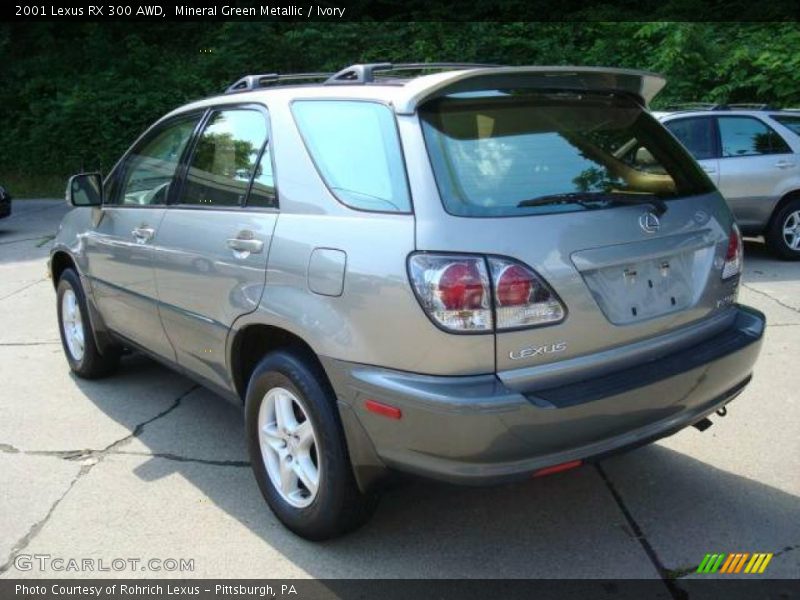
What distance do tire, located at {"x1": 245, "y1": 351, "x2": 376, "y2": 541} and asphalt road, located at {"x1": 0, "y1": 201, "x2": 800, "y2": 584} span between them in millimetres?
150

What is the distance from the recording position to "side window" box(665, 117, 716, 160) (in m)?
8.44

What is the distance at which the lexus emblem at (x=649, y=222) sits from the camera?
2824 mm

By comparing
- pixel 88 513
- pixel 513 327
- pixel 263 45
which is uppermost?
pixel 263 45

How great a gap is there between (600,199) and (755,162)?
21.0 ft

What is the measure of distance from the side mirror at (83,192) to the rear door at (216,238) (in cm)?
90

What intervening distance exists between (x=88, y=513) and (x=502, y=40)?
16.4m

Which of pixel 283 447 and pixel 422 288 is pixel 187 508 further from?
pixel 422 288

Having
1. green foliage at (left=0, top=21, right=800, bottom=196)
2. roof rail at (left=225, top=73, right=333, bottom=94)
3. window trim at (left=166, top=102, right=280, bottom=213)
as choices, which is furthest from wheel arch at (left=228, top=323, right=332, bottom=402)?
green foliage at (left=0, top=21, right=800, bottom=196)

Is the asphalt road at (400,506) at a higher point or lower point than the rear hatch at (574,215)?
lower

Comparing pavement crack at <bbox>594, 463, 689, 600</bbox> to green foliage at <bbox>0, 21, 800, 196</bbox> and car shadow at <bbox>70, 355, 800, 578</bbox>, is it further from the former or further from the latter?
green foliage at <bbox>0, 21, 800, 196</bbox>

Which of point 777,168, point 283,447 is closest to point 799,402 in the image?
point 283,447

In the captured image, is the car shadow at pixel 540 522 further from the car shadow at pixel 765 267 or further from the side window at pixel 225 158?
the car shadow at pixel 765 267

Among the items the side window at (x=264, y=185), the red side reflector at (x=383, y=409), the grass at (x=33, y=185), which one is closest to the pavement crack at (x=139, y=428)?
the side window at (x=264, y=185)

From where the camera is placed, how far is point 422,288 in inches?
98.9
